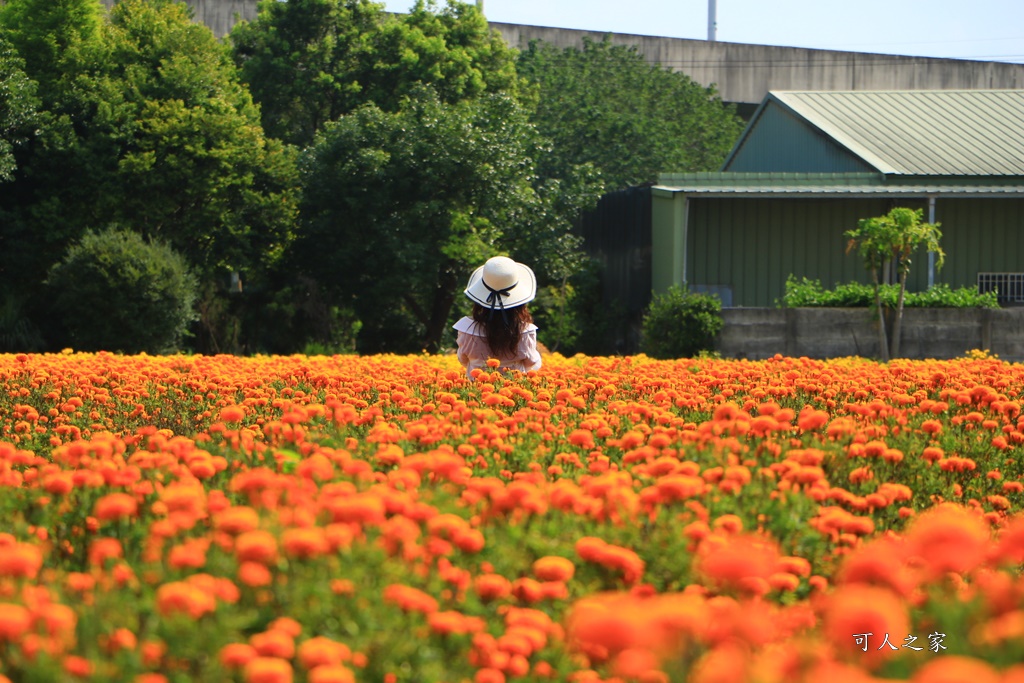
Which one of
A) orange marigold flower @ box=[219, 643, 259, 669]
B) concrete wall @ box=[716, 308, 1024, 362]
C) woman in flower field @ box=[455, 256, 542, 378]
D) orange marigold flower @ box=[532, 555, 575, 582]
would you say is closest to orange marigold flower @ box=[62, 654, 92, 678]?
orange marigold flower @ box=[219, 643, 259, 669]

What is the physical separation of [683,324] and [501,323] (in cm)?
1282

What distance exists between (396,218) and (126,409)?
56.0ft

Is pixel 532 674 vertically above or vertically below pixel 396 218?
below

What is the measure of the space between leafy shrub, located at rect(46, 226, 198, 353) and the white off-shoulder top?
14.7m

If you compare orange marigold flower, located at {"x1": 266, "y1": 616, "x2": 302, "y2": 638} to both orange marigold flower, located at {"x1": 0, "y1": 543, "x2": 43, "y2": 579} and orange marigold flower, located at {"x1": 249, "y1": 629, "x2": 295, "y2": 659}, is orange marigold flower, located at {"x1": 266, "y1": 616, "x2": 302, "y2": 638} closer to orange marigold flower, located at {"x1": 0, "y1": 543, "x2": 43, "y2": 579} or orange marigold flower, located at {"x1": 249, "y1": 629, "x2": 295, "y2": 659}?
orange marigold flower, located at {"x1": 249, "y1": 629, "x2": 295, "y2": 659}

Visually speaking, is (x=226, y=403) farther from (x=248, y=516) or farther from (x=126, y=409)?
(x=248, y=516)

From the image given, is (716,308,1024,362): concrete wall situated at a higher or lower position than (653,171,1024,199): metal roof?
lower

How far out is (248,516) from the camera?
127 inches

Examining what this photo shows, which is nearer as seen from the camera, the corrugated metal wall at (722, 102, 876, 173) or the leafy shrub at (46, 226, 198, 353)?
the leafy shrub at (46, 226, 198, 353)

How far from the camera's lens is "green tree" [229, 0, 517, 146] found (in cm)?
3331

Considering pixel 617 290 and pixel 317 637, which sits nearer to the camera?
pixel 317 637

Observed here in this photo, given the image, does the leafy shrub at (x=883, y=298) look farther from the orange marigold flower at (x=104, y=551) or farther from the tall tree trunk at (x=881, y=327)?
the orange marigold flower at (x=104, y=551)

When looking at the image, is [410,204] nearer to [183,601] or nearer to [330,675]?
[183,601]

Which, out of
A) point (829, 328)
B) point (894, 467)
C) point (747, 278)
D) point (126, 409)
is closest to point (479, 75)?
point (747, 278)
